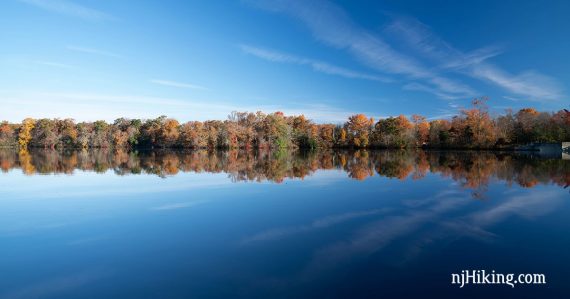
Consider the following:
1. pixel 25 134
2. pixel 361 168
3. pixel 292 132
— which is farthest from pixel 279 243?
pixel 25 134

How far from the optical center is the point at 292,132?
251 feet

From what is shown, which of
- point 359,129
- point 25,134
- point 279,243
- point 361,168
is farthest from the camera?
point 25,134

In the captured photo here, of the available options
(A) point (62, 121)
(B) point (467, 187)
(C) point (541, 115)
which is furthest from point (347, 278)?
(A) point (62, 121)

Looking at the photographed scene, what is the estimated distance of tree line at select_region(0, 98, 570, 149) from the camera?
60.8m

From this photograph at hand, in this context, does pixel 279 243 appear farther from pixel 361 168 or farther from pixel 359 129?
pixel 359 129

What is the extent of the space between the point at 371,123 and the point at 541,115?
103 ft

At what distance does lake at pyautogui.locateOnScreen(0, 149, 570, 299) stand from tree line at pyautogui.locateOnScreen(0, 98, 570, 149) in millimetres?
56669

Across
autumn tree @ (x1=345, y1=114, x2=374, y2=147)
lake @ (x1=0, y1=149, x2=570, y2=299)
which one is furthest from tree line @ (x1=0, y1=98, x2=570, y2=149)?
lake @ (x1=0, y1=149, x2=570, y2=299)

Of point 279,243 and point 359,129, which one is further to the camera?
point 359,129

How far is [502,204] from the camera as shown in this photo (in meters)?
10.4

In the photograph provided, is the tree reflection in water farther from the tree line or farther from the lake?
the tree line

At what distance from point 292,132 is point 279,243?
70.1 meters

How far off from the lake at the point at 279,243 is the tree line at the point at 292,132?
5667 centimetres

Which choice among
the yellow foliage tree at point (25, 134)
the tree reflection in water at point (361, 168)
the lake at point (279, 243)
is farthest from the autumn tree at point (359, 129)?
the yellow foliage tree at point (25, 134)
